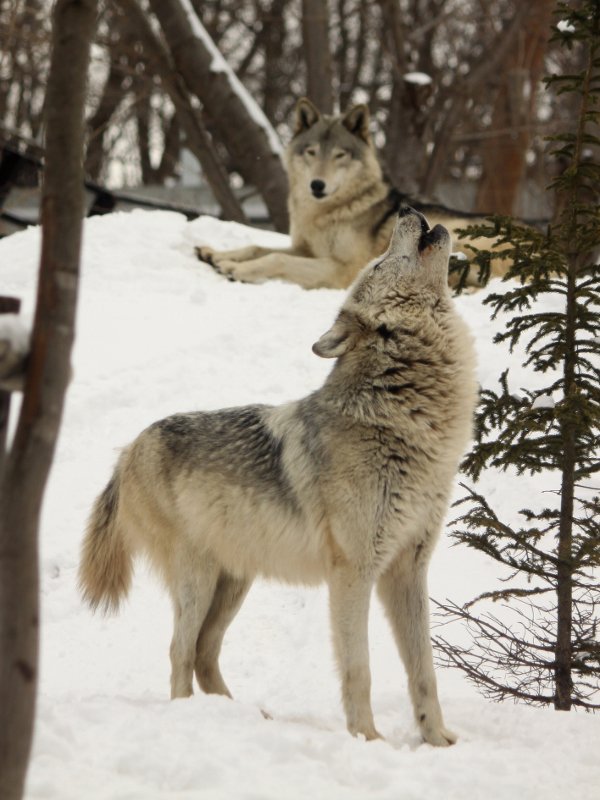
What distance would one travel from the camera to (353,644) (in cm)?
437

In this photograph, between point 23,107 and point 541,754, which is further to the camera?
point 23,107

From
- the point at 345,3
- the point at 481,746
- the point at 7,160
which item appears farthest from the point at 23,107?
the point at 481,746

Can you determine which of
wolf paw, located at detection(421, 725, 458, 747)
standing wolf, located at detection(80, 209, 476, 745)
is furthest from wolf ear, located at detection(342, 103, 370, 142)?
wolf paw, located at detection(421, 725, 458, 747)

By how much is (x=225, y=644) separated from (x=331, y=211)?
237 inches

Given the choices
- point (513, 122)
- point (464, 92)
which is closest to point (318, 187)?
point (464, 92)

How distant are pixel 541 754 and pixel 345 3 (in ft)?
70.3

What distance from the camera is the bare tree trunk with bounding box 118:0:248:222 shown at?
15773mm

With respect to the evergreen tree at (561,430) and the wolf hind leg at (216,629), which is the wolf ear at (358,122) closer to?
the evergreen tree at (561,430)

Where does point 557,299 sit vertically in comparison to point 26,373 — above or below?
above

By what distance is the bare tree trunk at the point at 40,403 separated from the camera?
9.10ft

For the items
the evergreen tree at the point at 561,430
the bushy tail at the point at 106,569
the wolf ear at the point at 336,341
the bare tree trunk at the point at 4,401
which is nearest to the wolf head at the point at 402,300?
the wolf ear at the point at 336,341

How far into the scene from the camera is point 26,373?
2807 mm

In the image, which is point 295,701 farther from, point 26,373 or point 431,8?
point 431,8

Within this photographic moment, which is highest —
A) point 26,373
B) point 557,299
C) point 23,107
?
point 23,107
